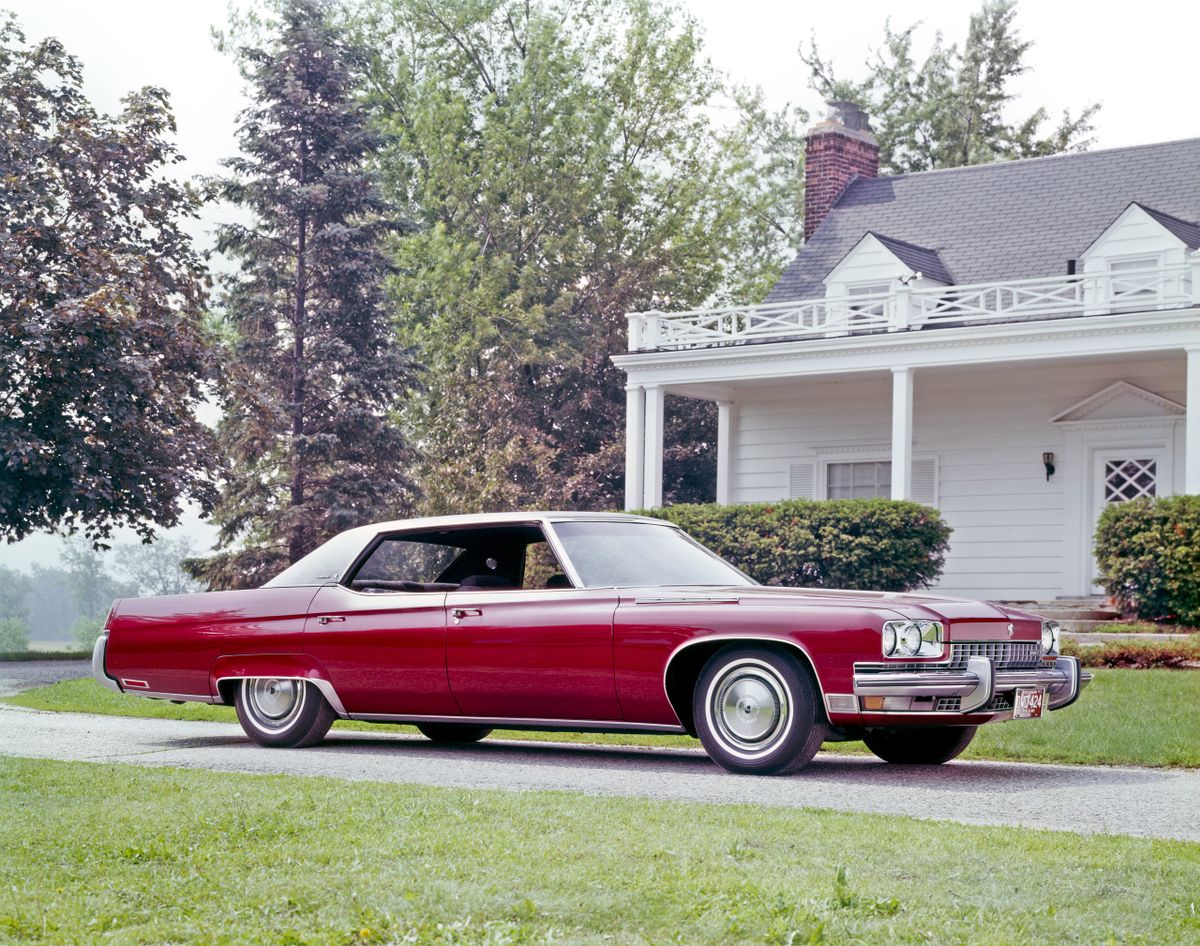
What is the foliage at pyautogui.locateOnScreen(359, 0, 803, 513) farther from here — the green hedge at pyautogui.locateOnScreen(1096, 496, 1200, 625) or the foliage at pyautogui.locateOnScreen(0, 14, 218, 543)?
the green hedge at pyautogui.locateOnScreen(1096, 496, 1200, 625)

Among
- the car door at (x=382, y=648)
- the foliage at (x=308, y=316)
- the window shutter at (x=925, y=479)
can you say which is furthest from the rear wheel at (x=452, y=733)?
the foliage at (x=308, y=316)

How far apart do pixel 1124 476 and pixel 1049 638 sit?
16055mm

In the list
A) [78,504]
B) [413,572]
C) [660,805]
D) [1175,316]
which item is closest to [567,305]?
[78,504]

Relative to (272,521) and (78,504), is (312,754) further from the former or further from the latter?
(272,521)

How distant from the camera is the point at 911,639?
321 inches

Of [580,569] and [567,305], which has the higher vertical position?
[567,305]

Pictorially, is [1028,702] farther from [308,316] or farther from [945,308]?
[308,316]

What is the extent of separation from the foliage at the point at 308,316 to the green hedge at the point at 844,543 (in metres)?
10.9

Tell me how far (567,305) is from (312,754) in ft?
94.2

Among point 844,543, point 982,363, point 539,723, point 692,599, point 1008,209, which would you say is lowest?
point 539,723

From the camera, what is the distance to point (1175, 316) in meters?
21.1

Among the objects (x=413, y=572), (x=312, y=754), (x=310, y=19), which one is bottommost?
(x=312, y=754)

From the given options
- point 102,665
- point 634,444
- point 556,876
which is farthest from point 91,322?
point 556,876

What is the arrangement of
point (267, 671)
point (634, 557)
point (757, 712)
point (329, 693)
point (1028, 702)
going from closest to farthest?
point (757, 712)
point (1028, 702)
point (634, 557)
point (329, 693)
point (267, 671)
